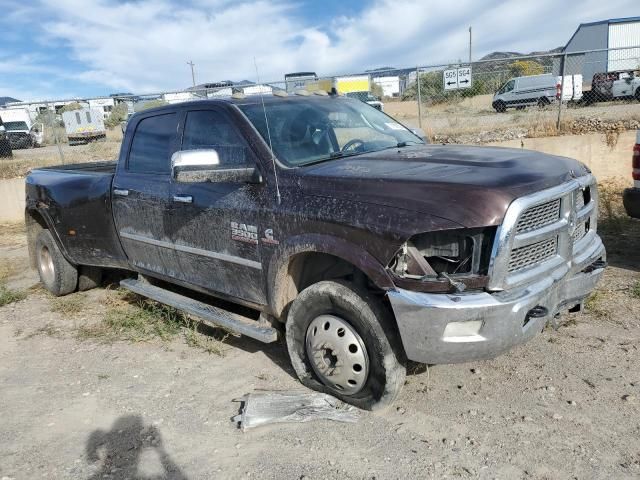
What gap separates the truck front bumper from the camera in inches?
105

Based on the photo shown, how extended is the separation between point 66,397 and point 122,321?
50.5 inches

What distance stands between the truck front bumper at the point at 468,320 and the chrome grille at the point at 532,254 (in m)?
0.11

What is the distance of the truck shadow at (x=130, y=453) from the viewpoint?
2830 mm

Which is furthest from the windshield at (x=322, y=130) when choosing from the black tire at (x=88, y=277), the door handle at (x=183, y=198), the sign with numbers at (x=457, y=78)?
the sign with numbers at (x=457, y=78)

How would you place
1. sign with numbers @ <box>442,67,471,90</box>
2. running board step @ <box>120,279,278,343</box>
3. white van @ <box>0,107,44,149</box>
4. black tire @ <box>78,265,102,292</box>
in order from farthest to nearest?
white van @ <box>0,107,44,149</box>
sign with numbers @ <box>442,67,471,90</box>
black tire @ <box>78,265,102,292</box>
running board step @ <box>120,279,278,343</box>

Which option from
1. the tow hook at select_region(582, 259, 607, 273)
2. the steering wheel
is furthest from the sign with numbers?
the tow hook at select_region(582, 259, 607, 273)

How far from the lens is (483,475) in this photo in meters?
2.61

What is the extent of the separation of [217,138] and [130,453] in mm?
2167

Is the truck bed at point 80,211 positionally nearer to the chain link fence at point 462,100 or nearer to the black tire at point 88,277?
the black tire at point 88,277

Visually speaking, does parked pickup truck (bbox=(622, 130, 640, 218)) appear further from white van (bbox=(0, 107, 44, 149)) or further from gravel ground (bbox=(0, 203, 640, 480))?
white van (bbox=(0, 107, 44, 149))

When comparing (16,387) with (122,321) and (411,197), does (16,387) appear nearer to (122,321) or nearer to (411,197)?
(122,321)

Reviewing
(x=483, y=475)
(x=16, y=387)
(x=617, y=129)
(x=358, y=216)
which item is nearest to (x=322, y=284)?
(x=358, y=216)

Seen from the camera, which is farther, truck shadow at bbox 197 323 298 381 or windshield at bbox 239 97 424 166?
truck shadow at bbox 197 323 298 381

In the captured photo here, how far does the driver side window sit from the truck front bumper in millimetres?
1521
